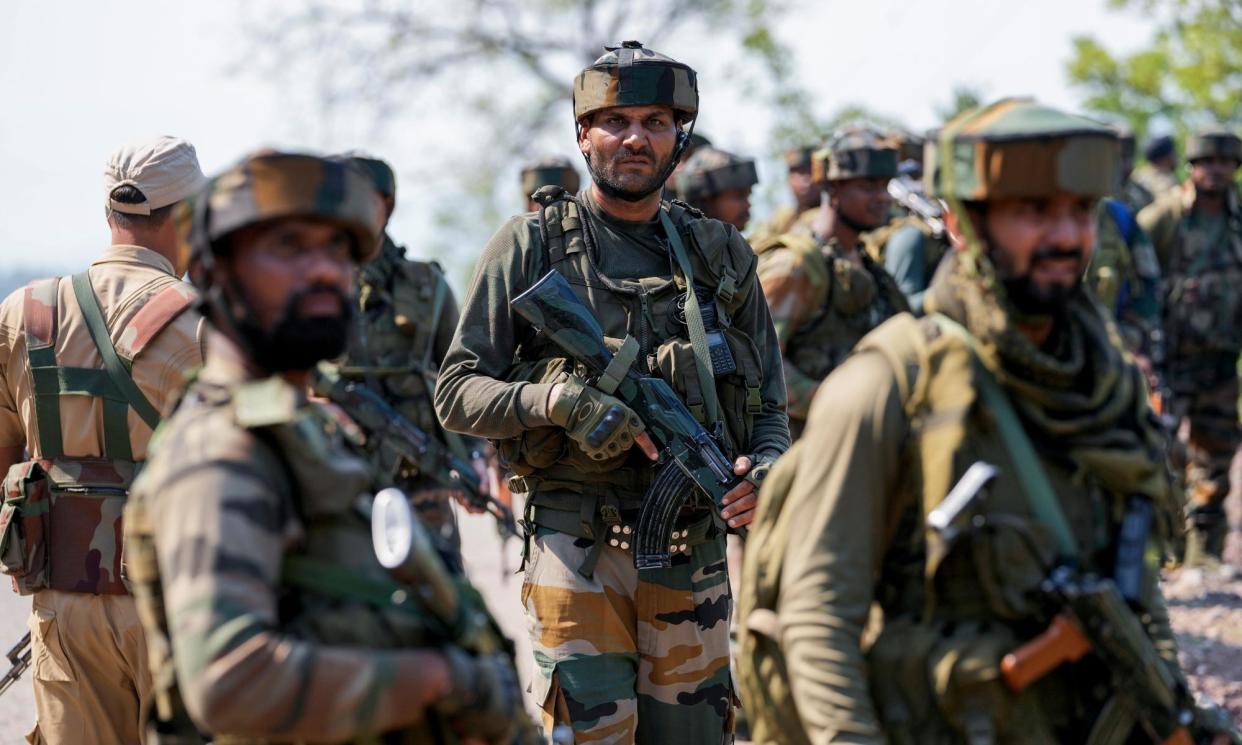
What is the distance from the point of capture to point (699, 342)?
4.90 metres

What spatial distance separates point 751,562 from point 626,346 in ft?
5.59

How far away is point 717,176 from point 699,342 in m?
4.03

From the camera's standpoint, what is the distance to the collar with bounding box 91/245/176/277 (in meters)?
4.92

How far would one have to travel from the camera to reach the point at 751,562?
3.22m

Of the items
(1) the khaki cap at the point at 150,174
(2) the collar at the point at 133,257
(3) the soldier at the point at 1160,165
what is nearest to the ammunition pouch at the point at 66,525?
(2) the collar at the point at 133,257

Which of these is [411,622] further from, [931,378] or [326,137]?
[326,137]

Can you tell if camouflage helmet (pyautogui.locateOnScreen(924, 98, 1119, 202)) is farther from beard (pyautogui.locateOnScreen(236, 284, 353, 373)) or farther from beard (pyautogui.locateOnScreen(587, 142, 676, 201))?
beard (pyautogui.locateOnScreen(587, 142, 676, 201))

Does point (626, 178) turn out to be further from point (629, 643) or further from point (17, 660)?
point (17, 660)

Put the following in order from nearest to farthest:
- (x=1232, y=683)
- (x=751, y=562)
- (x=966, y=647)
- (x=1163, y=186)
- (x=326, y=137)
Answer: (x=966, y=647) < (x=751, y=562) < (x=1232, y=683) < (x=1163, y=186) < (x=326, y=137)

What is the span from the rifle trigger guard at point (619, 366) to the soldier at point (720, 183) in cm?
401

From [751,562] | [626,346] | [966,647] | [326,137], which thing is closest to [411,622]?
[751,562]

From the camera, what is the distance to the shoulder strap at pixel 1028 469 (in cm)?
302

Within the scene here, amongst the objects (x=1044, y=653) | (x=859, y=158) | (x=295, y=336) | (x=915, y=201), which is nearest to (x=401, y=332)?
(x=859, y=158)

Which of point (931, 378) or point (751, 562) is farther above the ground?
point (931, 378)
